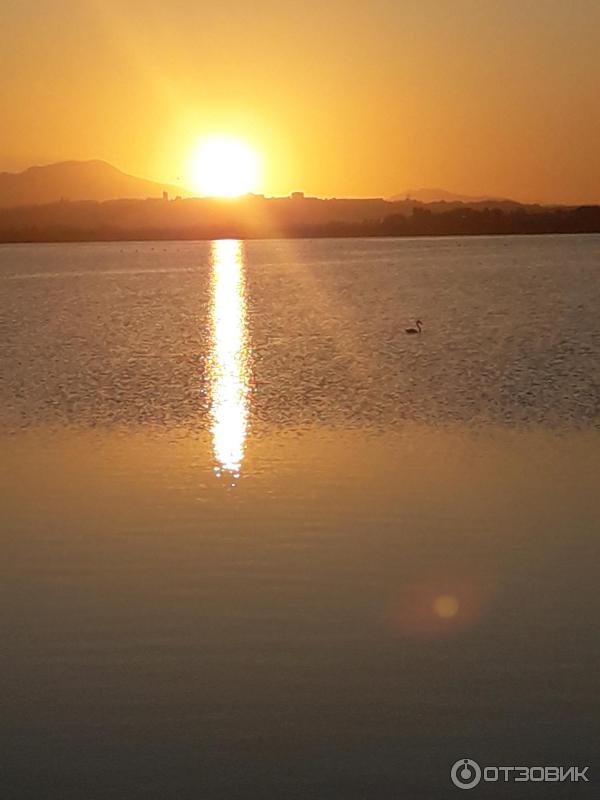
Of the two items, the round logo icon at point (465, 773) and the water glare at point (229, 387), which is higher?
the water glare at point (229, 387)

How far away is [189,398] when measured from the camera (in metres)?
34.4

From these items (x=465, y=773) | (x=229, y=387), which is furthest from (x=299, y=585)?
(x=229, y=387)

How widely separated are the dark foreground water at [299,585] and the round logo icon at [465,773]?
0.28ft

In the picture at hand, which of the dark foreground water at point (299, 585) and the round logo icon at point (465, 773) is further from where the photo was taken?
the dark foreground water at point (299, 585)

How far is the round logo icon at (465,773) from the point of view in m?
9.52

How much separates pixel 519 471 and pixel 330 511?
185 inches

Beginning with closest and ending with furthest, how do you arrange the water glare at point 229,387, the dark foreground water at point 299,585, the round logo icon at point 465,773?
the round logo icon at point 465,773
the dark foreground water at point 299,585
the water glare at point 229,387

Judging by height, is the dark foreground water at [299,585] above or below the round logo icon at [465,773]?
above

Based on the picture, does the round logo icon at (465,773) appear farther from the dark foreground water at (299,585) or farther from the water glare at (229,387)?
the water glare at (229,387)

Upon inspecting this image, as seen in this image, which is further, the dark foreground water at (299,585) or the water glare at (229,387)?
the water glare at (229,387)

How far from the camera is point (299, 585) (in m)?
14.7

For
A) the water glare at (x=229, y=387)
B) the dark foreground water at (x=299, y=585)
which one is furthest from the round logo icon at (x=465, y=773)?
the water glare at (x=229, y=387)

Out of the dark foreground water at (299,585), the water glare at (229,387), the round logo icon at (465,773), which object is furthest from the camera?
the water glare at (229,387)

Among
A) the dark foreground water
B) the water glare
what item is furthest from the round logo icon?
the water glare
